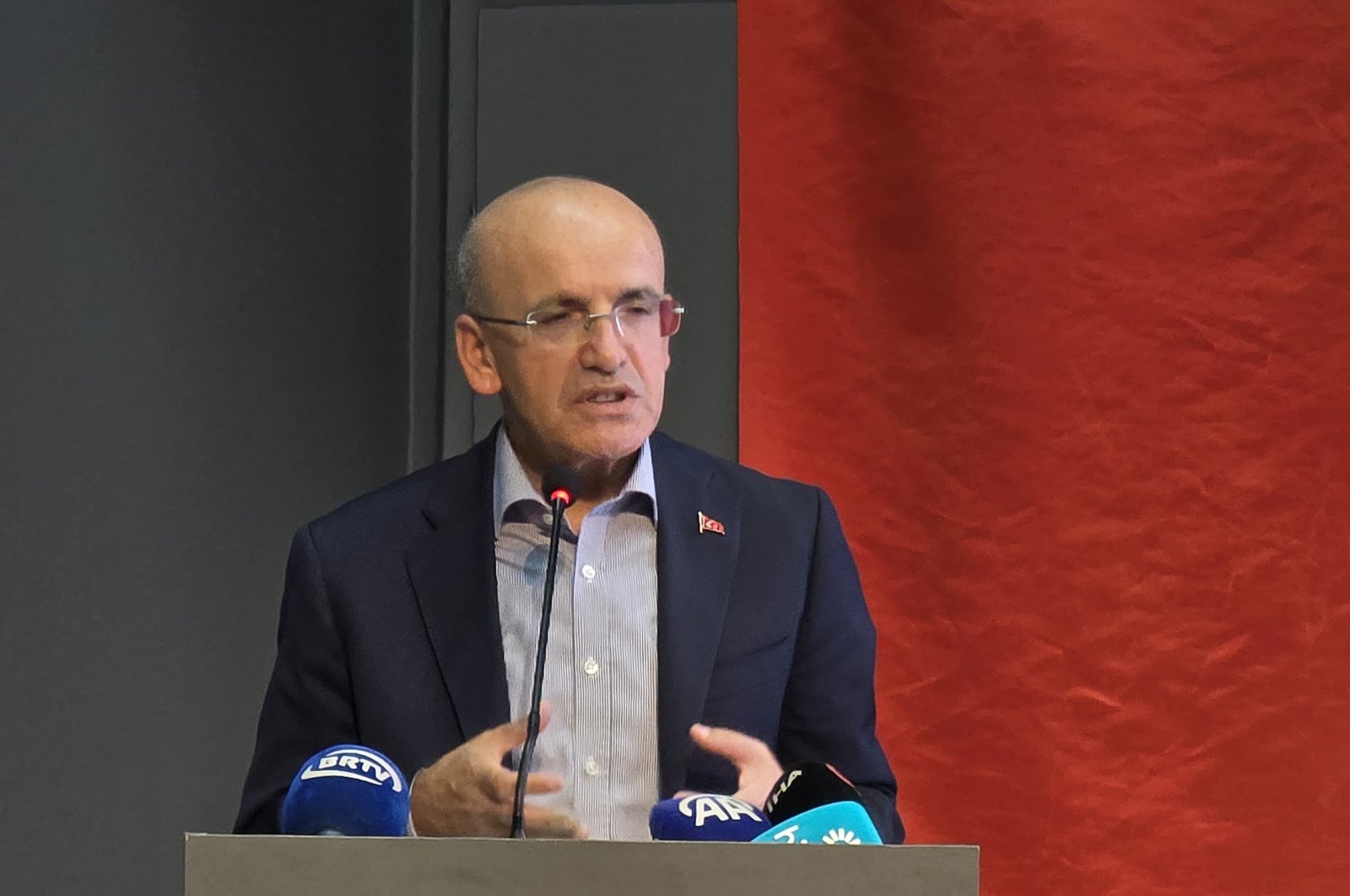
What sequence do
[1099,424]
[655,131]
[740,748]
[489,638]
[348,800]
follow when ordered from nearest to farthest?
[348,800]
[740,748]
[489,638]
[1099,424]
[655,131]

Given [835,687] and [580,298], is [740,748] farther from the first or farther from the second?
[580,298]

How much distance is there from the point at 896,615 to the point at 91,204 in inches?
47.9

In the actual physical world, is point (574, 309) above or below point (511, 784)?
above

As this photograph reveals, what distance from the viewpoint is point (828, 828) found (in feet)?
3.50

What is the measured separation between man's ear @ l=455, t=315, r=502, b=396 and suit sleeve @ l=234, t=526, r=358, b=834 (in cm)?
28

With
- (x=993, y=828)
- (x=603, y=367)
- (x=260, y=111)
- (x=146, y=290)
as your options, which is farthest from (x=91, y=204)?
(x=993, y=828)

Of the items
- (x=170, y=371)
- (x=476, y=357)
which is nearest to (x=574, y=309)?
(x=476, y=357)

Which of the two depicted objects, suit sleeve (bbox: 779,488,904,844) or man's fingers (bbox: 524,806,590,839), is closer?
man's fingers (bbox: 524,806,590,839)

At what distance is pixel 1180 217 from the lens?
2.30 meters

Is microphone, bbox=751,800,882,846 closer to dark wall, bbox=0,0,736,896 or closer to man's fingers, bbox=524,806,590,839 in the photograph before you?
Result: man's fingers, bbox=524,806,590,839

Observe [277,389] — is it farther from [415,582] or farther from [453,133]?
[415,582]

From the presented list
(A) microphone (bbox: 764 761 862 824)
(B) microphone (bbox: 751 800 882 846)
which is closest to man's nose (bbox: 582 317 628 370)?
(A) microphone (bbox: 764 761 862 824)

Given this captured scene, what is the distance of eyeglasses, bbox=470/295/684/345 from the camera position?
5.93 ft

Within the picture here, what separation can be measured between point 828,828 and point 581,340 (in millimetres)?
859
